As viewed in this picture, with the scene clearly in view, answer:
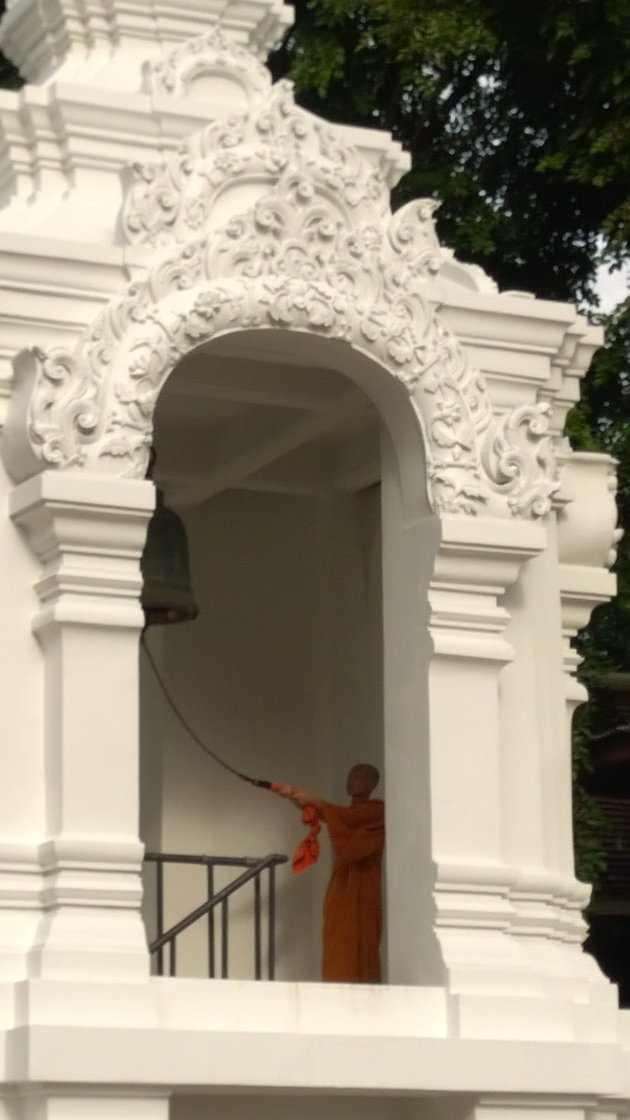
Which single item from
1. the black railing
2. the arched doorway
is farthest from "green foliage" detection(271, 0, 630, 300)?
the black railing

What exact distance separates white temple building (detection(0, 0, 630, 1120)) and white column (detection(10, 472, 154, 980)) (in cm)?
1

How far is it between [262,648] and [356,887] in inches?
55.7

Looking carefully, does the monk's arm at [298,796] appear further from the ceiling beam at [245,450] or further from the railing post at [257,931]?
the ceiling beam at [245,450]

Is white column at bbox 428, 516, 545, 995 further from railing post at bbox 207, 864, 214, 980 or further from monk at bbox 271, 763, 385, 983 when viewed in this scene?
railing post at bbox 207, 864, 214, 980

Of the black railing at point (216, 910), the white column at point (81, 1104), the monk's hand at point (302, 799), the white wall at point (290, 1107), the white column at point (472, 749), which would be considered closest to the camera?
the white column at point (81, 1104)

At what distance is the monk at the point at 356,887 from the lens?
11383mm

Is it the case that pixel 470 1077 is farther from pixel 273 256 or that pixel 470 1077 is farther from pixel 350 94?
pixel 350 94

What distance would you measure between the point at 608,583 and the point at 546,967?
1.84m

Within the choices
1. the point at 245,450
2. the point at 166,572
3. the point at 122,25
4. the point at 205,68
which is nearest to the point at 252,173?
the point at 205,68

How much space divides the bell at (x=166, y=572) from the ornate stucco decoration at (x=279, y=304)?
120cm

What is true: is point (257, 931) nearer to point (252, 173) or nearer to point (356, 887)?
point (356, 887)

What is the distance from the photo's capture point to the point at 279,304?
10227 millimetres

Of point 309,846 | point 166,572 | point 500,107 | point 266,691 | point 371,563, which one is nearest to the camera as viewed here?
point 166,572

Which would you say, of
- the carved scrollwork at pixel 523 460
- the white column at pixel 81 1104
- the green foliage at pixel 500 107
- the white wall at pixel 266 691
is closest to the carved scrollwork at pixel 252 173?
the carved scrollwork at pixel 523 460
